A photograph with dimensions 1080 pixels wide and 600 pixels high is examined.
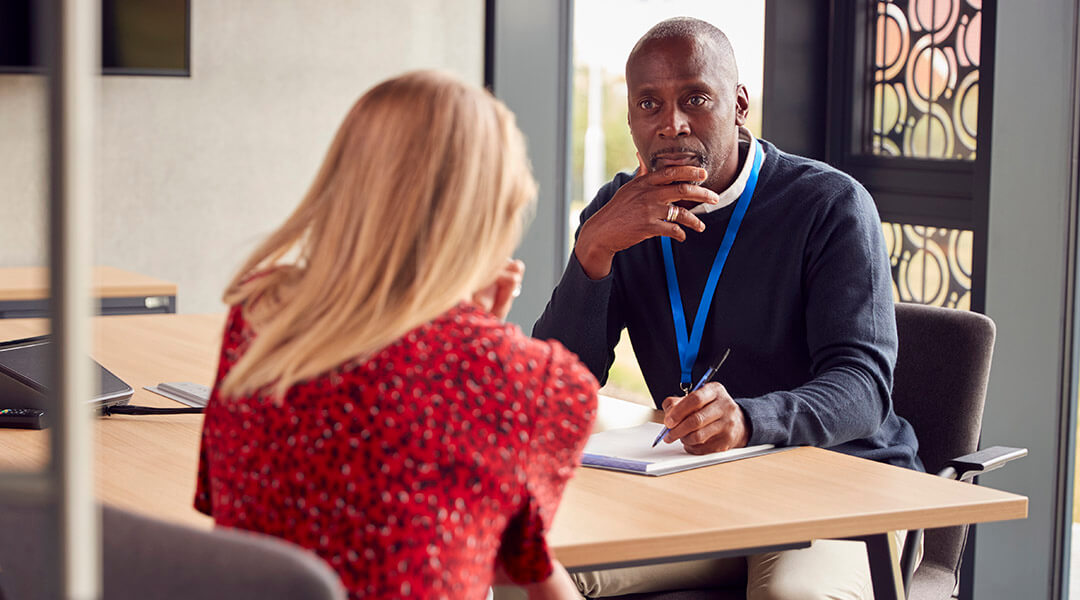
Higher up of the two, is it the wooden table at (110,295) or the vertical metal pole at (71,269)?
the vertical metal pole at (71,269)

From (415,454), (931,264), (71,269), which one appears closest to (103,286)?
(931,264)

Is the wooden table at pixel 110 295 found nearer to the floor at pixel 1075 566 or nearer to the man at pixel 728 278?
the man at pixel 728 278

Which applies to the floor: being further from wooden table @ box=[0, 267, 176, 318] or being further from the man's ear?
wooden table @ box=[0, 267, 176, 318]

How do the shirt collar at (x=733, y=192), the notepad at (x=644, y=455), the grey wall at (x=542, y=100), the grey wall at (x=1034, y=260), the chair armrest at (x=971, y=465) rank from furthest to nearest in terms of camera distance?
1. the grey wall at (x=542, y=100)
2. the grey wall at (x=1034, y=260)
3. the shirt collar at (x=733, y=192)
4. the chair armrest at (x=971, y=465)
5. the notepad at (x=644, y=455)

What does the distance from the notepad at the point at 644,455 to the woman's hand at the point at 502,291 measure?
1.38ft

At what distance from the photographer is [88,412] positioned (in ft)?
1.75

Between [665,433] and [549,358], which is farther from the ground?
[549,358]

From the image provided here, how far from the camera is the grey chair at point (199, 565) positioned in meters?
0.72

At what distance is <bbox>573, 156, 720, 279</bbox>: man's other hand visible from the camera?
196 centimetres

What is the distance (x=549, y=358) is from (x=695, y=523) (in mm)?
385

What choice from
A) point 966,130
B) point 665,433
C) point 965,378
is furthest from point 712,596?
point 966,130

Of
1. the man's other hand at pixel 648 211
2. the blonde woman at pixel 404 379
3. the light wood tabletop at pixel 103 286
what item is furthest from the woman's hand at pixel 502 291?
the light wood tabletop at pixel 103 286

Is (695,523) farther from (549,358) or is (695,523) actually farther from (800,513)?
(549,358)

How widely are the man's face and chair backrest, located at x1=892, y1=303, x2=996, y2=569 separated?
471 millimetres
